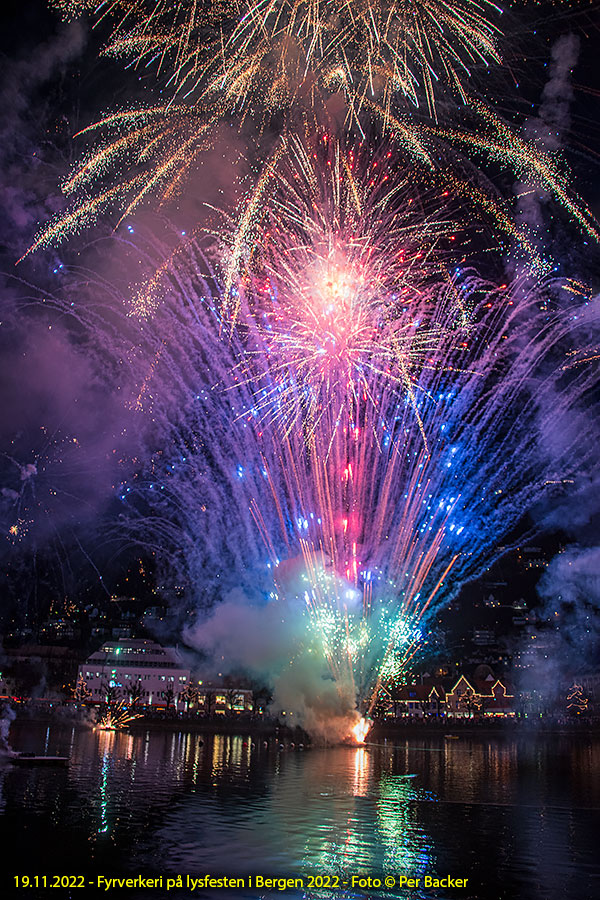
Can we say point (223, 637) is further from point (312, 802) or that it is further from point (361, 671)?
point (312, 802)

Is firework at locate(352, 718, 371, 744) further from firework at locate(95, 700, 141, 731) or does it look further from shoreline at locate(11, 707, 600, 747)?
firework at locate(95, 700, 141, 731)

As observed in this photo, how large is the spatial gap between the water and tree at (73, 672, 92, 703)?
50.6 metres

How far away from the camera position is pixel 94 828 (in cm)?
1797

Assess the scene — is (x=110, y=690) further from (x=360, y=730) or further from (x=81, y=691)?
(x=360, y=730)

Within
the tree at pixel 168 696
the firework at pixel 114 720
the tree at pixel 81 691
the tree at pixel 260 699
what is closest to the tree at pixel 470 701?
the tree at pixel 260 699

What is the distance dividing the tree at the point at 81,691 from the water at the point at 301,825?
50.6m

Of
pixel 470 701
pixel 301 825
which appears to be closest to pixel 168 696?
pixel 470 701

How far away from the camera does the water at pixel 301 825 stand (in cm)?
1445

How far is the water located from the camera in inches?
569

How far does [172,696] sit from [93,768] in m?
63.4

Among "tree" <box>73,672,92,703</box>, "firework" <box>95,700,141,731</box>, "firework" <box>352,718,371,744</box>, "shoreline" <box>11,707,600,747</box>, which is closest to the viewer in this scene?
"firework" <box>352,718,371,744</box>

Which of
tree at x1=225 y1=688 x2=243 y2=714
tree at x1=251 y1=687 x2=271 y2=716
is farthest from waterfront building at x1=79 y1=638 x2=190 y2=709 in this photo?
tree at x1=251 y1=687 x2=271 y2=716

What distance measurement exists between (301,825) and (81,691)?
77023 millimetres

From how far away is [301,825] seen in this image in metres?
19.6
